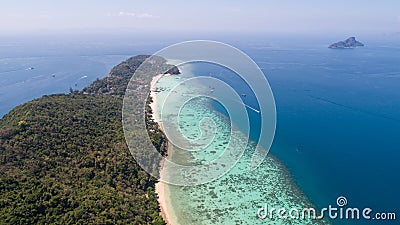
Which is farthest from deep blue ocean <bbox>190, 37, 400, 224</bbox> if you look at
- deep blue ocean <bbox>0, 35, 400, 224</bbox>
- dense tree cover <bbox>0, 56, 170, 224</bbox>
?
dense tree cover <bbox>0, 56, 170, 224</bbox>

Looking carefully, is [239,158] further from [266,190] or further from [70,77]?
[70,77]

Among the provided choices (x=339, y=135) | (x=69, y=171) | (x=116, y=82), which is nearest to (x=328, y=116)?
(x=339, y=135)

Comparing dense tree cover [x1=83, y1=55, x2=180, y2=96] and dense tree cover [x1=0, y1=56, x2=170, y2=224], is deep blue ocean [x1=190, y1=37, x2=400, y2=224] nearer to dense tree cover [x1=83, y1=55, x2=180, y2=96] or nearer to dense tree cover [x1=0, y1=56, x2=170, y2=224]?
dense tree cover [x1=0, y1=56, x2=170, y2=224]

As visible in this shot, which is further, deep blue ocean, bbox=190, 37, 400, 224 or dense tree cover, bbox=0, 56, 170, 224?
deep blue ocean, bbox=190, 37, 400, 224

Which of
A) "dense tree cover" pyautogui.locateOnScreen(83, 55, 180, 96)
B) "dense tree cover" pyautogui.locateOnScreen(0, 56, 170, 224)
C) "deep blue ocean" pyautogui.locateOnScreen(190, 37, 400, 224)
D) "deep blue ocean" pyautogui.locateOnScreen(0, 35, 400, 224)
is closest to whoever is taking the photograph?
"dense tree cover" pyautogui.locateOnScreen(0, 56, 170, 224)

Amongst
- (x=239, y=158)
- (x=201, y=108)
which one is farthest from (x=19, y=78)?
(x=239, y=158)

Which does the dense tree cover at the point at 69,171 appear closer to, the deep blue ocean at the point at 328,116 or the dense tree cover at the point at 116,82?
the deep blue ocean at the point at 328,116

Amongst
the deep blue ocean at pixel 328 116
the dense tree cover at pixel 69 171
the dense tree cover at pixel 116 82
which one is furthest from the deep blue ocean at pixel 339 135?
the dense tree cover at pixel 116 82
